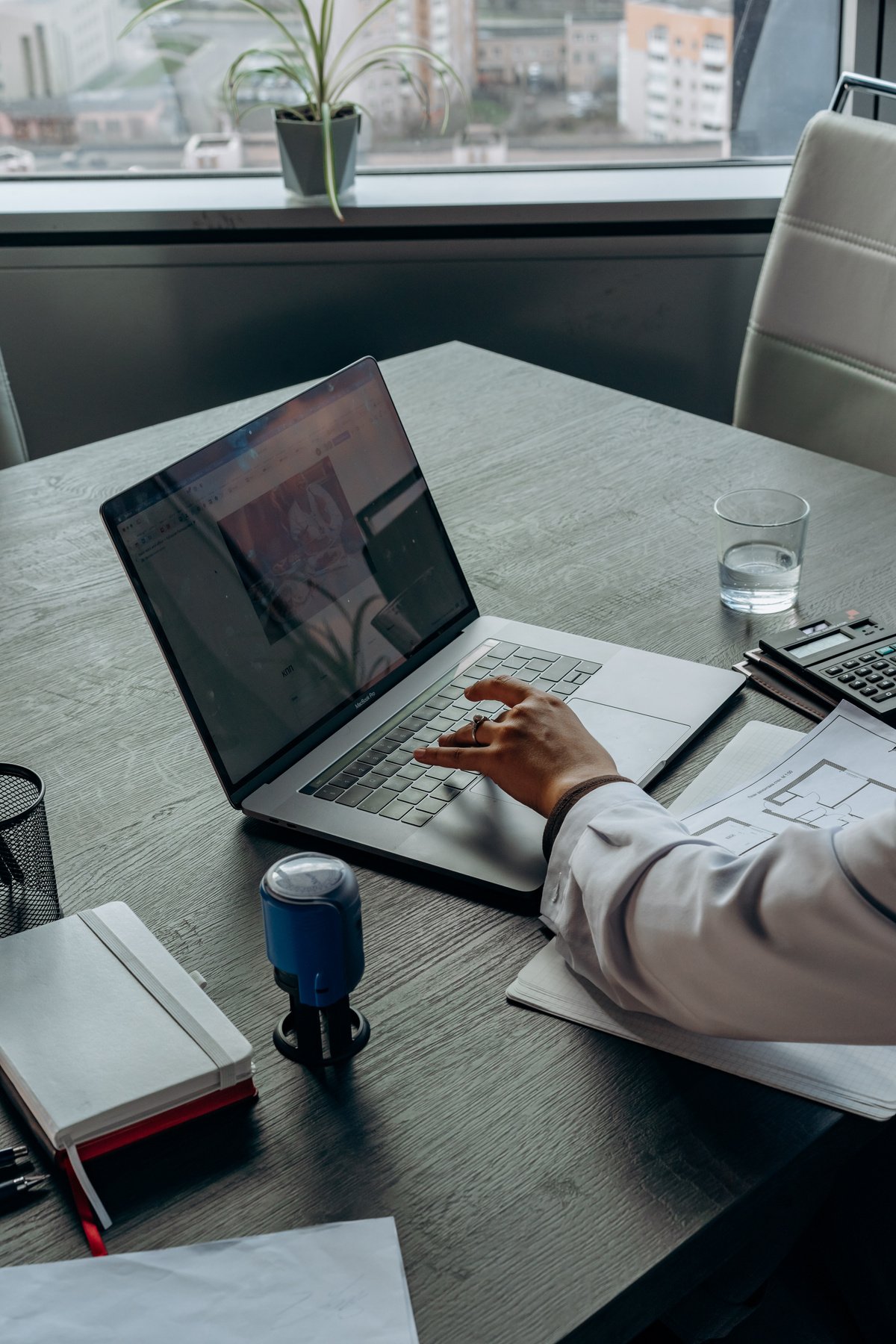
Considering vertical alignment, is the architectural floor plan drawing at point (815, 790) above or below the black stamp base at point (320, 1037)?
above

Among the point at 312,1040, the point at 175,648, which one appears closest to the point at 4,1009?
the point at 312,1040

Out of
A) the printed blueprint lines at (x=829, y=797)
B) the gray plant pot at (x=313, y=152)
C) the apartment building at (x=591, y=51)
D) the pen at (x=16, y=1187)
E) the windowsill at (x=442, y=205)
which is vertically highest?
the apartment building at (x=591, y=51)

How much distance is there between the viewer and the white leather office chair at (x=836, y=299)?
1671 millimetres

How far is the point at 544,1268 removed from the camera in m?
0.61

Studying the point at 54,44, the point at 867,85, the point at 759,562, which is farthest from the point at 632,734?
the point at 54,44

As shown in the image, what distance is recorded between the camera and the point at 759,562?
1.21m

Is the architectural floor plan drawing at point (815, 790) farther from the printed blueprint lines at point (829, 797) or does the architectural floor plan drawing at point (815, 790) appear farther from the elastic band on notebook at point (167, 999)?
the elastic band on notebook at point (167, 999)

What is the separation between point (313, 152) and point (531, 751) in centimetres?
180

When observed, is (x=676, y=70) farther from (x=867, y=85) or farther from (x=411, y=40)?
(x=867, y=85)

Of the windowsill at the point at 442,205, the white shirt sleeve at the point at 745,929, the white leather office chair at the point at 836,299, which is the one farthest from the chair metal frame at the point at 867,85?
the white shirt sleeve at the point at 745,929

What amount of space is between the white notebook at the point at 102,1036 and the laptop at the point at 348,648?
190 millimetres

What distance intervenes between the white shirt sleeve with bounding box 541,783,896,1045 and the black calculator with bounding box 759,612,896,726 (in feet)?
1.00

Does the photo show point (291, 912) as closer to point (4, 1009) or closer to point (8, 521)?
point (4, 1009)

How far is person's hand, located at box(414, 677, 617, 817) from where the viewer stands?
88 cm
